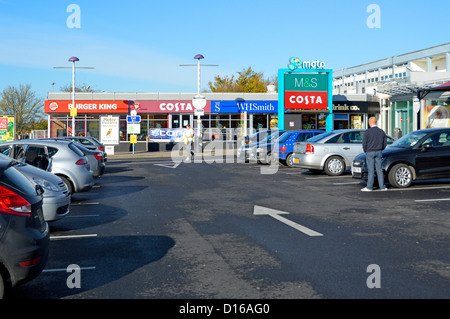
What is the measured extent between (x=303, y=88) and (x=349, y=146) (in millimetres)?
14876

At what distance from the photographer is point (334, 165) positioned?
17.0 m

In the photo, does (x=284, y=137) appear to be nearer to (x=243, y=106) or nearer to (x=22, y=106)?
(x=243, y=106)

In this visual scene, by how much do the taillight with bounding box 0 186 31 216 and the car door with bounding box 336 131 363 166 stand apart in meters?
13.6

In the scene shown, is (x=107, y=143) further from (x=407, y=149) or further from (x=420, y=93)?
(x=407, y=149)

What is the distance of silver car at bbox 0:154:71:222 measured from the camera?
27.4 ft

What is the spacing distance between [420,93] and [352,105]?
65.5 ft

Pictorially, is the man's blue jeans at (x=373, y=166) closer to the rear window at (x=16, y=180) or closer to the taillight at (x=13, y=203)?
the rear window at (x=16, y=180)

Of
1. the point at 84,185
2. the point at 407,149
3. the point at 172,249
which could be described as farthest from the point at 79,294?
the point at 407,149

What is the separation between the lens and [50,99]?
139 feet

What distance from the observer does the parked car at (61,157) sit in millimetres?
11961

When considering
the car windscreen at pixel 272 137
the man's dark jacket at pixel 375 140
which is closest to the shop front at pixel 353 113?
the car windscreen at pixel 272 137

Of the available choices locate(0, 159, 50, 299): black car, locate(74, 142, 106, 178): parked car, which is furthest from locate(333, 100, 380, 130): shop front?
locate(0, 159, 50, 299): black car

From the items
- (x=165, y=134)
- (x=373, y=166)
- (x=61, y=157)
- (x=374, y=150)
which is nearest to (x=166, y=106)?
(x=165, y=134)

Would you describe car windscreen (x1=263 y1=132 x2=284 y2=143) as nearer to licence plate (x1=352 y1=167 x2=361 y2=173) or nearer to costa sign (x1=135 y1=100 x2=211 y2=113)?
licence plate (x1=352 y1=167 x2=361 y2=173)
